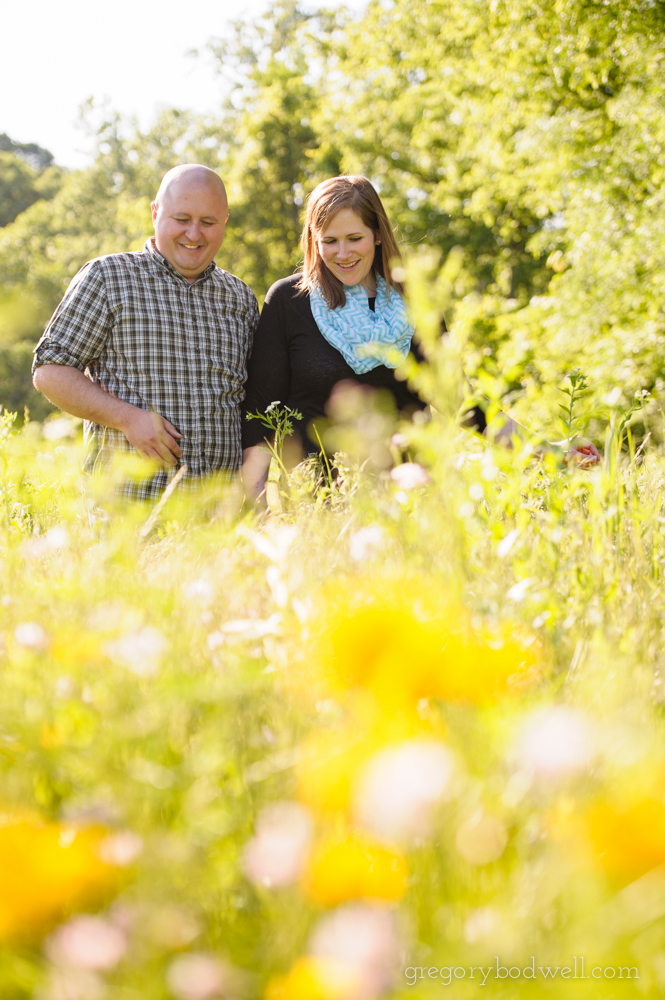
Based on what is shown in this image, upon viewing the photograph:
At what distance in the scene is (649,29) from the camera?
7.95m

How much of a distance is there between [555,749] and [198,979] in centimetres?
34

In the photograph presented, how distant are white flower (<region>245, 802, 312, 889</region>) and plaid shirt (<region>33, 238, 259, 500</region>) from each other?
276 centimetres

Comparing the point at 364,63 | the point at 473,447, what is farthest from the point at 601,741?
the point at 364,63

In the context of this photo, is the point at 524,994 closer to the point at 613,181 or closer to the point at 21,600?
the point at 21,600

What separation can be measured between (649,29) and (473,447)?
8593 millimetres

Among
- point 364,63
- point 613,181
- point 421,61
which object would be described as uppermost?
point 364,63

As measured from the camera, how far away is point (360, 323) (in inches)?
143

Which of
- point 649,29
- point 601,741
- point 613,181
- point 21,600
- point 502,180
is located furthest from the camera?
point 502,180

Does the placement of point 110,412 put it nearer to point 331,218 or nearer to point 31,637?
point 331,218

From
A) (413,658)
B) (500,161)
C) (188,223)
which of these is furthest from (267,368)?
(500,161)

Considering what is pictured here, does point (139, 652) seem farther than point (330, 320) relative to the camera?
No

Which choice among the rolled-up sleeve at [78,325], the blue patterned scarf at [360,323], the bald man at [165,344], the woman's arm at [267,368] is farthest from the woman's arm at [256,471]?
the rolled-up sleeve at [78,325]

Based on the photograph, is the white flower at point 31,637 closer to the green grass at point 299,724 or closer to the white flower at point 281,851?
the green grass at point 299,724

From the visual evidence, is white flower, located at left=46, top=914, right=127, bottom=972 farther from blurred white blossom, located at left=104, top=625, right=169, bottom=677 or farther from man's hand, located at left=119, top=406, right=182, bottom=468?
man's hand, located at left=119, top=406, right=182, bottom=468
